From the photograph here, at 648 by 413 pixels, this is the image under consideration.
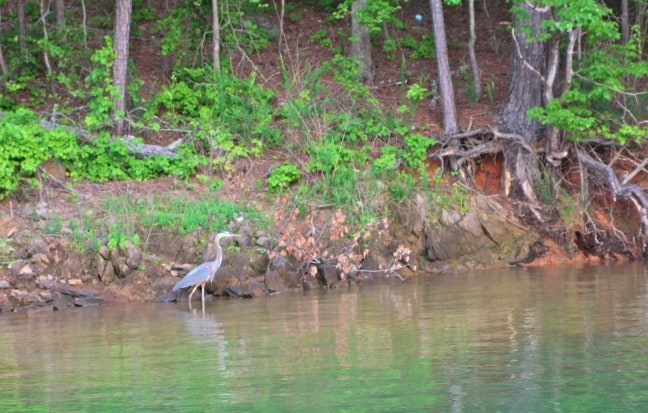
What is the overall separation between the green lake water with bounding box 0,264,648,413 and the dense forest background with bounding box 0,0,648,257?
3487 mm

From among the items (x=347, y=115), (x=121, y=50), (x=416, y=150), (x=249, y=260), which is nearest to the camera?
(x=249, y=260)

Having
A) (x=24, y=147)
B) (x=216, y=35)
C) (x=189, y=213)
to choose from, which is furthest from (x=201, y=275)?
(x=216, y=35)

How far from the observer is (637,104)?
787 inches

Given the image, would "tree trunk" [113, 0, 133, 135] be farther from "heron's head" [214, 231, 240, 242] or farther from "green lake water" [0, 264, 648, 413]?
"green lake water" [0, 264, 648, 413]

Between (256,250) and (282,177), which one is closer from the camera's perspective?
(256,250)

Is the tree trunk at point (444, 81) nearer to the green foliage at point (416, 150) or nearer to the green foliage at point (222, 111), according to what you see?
the green foliage at point (416, 150)

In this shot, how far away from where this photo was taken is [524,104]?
2059 centimetres

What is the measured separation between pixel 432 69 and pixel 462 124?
2.85 m

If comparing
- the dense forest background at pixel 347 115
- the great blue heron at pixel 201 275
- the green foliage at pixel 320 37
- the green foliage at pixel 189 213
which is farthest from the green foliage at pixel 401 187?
the green foliage at pixel 320 37

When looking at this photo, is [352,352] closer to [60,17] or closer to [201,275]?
[201,275]

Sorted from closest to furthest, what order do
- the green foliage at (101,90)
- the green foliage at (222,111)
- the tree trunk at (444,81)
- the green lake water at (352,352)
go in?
the green lake water at (352,352)
the green foliage at (101,90)
the green foliage at (222,111)
the tree trunk at (444,81)

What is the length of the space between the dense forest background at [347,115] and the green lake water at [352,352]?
3.49m

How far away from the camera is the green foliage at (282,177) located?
1903cm

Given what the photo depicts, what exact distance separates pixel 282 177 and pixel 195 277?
397 cm
